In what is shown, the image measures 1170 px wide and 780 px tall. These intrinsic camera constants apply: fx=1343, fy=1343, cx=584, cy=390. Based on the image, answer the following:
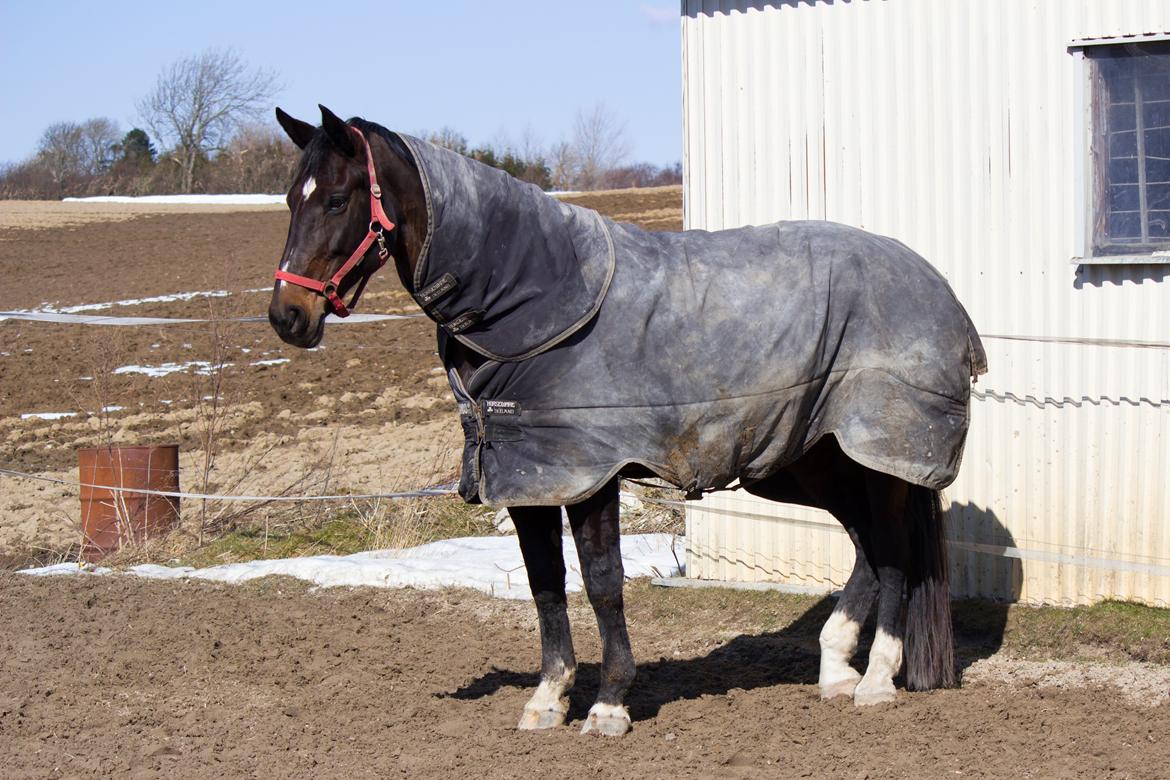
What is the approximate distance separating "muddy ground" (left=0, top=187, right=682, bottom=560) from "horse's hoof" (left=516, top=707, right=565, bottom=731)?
4589mm

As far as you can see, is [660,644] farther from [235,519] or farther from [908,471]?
[235,519]

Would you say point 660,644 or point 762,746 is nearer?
point 762,746

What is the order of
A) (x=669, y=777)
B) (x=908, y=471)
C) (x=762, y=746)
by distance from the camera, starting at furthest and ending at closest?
(x=908, y=471) < (x=762, y=746) < (x=669, y=777)

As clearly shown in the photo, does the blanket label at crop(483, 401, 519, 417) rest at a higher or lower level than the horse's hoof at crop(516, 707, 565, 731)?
higher

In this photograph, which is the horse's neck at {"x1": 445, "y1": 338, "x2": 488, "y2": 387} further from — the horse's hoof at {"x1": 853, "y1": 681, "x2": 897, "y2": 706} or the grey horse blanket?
the horse's hoof at {"x1": 853, "y1": 681, "x2": 897, "y2": 706}

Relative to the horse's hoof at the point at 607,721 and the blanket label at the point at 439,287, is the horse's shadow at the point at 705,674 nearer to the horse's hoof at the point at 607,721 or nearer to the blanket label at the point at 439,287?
the horse's hoof at the point at 607,721

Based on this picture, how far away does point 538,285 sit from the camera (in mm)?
4367

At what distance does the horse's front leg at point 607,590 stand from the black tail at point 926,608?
1.14 m

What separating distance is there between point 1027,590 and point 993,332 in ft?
4.01

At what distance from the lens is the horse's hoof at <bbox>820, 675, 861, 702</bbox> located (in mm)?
5004

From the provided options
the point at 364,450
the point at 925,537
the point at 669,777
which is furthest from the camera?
the point at 364,450

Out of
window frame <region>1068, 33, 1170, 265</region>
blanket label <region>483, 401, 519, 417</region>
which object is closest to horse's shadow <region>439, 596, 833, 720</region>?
blanket label <region>483, 401, 519, 417</region>

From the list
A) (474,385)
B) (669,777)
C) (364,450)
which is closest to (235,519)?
(364,450)

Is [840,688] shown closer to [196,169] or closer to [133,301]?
[133,301]
